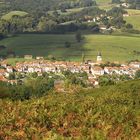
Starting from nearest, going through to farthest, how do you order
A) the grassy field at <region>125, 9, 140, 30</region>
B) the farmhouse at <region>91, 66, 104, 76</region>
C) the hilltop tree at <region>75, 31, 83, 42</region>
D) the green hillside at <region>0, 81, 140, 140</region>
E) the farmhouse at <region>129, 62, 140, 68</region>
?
the green hillside at <region>0, 81, 140, 140</region> < the farmhouse at <region>91, 66, 104, 76</region> < the farmhouse at <region>129, 62, 140, 68</region> < the hilltop tree at <region>75, 31, 83, 42</region> < the grassy field at <region>125, 9, 140, 30</region>

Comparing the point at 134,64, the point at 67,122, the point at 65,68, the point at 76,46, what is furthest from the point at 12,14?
the point at 67,122

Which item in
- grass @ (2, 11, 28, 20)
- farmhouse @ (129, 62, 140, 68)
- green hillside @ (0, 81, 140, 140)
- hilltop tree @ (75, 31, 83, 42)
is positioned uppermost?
green hillside @ (0, 81, 140, 140)

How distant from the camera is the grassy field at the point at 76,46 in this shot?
290 feet

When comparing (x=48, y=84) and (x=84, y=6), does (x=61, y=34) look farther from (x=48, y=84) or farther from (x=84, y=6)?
(x=84, y=6)

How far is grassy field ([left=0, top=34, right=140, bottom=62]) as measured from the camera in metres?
88.5

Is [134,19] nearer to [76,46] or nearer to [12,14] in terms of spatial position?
[12,14]

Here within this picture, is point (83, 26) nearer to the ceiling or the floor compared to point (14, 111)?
nearer to the floor

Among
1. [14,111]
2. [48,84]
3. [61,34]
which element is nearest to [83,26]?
[61,34]

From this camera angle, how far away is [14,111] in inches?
615

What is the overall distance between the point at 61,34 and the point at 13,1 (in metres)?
73.4

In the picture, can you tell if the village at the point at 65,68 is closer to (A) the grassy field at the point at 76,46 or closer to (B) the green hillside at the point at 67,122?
(A) the grassy field at the point at 76,46

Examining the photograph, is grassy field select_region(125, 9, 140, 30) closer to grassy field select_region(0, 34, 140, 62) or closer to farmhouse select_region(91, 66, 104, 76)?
grassy field select_region(0, 34, 140, 62)

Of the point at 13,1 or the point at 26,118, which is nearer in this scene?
the point at 26,118

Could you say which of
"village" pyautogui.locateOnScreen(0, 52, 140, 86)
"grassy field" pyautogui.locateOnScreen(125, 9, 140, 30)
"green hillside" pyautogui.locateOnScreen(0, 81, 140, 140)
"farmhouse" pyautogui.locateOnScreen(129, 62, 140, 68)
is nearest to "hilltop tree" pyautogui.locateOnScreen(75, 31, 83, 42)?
"village" pyautogui.locateOnScreen(0, 52, 140, 86)
